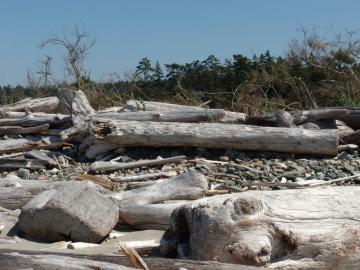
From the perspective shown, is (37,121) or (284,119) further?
(37,121)

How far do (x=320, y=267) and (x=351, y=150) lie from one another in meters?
4.91

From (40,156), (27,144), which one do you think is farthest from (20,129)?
(40,156)

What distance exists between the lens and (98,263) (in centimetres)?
297

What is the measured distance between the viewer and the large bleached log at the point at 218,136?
772 cm

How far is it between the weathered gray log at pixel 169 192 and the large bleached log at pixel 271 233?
5.39ft

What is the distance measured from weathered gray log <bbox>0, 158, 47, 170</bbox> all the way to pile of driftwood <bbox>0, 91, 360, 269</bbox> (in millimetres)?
13

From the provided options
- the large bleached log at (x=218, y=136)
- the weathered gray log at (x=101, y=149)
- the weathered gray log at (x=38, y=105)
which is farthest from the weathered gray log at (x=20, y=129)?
the weathered gray log at (x=38, y=105)

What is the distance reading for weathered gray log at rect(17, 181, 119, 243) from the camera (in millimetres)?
4598

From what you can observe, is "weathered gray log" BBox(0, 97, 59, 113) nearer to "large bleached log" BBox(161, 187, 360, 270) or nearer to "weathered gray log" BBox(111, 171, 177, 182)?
"weathered gray log" BBox(111, 171, 177, 182)

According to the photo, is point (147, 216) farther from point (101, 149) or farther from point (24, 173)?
point (101, 149)

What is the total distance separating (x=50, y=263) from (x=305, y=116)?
619 cm

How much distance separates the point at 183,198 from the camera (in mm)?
5512

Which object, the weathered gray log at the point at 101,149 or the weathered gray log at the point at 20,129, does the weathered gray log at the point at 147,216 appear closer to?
the weathered gray log at the point at 101,149

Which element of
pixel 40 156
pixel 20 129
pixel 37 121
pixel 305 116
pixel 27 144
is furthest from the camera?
pixel 37 121
